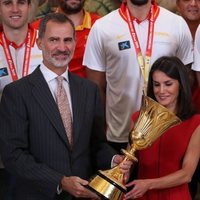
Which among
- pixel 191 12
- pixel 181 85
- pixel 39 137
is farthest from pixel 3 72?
pixel 191 12

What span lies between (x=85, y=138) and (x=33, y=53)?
3.27 feet

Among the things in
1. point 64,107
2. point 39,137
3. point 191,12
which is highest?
point 191,12

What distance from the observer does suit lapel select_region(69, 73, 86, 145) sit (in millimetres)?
2225

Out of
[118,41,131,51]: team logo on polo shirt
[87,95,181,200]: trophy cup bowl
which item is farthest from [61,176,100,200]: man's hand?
[118,41,131,51]: team logo on polo shirt

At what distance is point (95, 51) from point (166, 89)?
2.96ft

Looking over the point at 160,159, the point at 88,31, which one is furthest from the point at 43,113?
the point at 88,31

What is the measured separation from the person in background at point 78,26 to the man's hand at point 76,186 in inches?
56.5

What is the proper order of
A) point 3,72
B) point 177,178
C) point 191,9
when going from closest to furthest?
1. point 177,178
2. point 3,72
3. point 191,9

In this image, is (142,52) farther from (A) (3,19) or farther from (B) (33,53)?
(A) (3,19)

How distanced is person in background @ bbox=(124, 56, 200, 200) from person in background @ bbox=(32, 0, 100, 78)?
1015 mm

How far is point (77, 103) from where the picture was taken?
2.26 metres

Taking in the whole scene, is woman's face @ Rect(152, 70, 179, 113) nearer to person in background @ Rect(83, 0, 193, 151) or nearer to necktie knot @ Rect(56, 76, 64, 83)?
necktie knot @ Rect(56, 76, 64, 83)

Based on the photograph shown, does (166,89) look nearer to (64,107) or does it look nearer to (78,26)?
(64,107)

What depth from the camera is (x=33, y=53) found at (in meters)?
3.10
